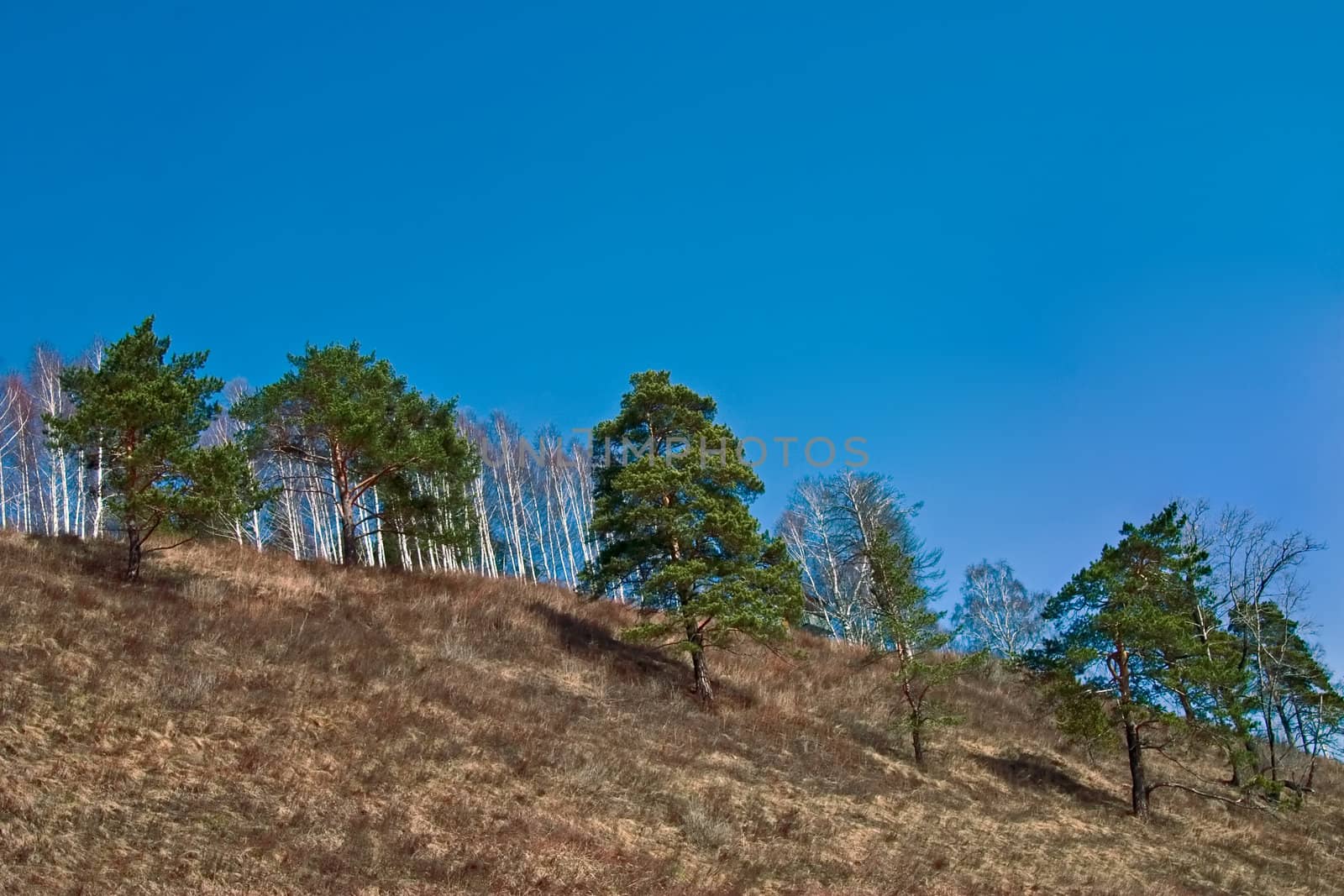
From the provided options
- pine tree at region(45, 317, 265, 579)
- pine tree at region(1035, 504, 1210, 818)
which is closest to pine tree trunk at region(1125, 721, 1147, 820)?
pine tree at region(1035, 504, 1210, 818)

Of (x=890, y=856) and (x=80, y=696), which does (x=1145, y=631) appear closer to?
(x=890, y=856)

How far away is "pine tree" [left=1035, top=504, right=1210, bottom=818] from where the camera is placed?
20031 mm

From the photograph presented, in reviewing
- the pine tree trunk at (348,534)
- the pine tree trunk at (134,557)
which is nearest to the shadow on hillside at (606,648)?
the pine tree trunk at (348,534)

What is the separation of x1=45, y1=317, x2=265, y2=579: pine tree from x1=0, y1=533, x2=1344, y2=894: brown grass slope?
6.21 ft

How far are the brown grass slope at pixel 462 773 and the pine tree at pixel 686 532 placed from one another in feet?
6.99

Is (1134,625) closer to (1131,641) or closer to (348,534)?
(1131,641)

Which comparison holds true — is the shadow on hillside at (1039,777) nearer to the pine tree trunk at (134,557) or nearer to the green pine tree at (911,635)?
the green pine tree at (911,635)

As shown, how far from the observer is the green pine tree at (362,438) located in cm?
2423

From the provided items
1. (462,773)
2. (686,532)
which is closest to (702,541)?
(686,532)

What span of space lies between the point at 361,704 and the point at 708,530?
31.4ft

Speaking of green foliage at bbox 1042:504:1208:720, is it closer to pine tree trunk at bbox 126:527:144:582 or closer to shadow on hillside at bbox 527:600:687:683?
shadow on hillside at bbox 527:600:687:683

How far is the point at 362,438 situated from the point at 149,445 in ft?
20.9

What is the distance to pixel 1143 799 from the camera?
20.4 m

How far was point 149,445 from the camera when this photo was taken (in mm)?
18141
